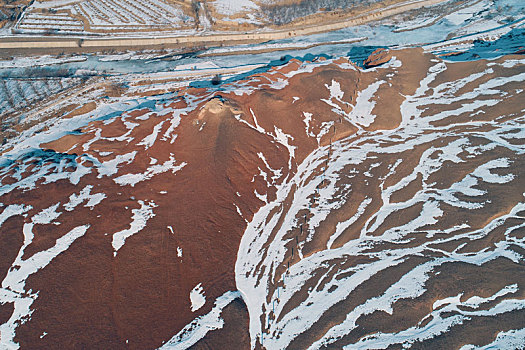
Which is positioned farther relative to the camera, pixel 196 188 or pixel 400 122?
pixel 400 122

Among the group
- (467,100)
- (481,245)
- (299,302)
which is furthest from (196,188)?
(467,100)

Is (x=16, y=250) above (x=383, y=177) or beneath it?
above

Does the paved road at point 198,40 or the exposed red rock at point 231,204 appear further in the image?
the paved road at point 198,40

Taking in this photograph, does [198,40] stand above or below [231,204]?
above

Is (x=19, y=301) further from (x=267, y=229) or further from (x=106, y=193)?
(x=267, y=229)

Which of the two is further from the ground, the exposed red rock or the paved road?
the paved road

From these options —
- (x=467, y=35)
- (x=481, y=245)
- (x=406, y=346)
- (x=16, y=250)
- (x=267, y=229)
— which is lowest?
(x=406, y=346)

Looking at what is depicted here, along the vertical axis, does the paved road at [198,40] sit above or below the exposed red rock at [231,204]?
above

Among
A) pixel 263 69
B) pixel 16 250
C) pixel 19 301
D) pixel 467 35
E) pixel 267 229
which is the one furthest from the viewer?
pixel 467 35

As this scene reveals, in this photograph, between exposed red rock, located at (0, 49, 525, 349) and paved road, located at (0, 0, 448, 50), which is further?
paved road, located at (0, 0, 448, 50)

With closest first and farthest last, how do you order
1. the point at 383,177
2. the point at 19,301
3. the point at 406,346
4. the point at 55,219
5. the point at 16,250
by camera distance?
the point at 406,346, the point at 19,301, the point at 16,250, the point at 55,219, the point at 383,177

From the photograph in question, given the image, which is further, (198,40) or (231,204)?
(198,40)
